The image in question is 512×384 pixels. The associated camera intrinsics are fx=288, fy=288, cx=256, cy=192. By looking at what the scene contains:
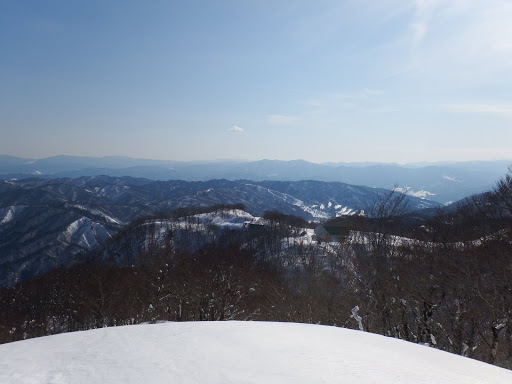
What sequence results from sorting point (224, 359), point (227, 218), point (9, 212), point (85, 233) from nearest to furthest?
point (224, 359)
point (227, 218)
point (85, 233)
point (9, 212)

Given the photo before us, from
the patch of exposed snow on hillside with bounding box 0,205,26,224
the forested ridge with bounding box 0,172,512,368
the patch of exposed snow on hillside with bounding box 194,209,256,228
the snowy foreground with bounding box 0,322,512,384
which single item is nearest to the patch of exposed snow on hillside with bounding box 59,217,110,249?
the patch of exposed snow on hillside with bounding box 0,205,26,224

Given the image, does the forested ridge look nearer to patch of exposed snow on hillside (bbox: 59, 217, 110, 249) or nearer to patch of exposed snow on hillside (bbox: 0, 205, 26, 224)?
patch of exposed snow on hillside (bbox: 59, 217, 110, 249)

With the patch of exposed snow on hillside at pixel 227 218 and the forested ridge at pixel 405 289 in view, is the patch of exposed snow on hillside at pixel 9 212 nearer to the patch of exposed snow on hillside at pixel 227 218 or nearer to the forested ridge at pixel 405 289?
the patch of exposed snow on hillside at pixel 227 218

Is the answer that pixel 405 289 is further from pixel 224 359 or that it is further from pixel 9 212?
pixel 9 212

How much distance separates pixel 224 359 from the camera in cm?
538

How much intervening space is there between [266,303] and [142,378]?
83.5 feet

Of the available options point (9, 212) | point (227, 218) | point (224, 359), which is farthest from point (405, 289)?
point (9, 212)

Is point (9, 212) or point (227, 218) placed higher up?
point (227, 218)

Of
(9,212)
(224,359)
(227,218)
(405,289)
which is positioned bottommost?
(9,212)

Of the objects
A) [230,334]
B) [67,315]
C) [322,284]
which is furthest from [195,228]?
[230,334]

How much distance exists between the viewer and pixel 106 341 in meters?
6.48

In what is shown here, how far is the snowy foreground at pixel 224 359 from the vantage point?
474 centimetres

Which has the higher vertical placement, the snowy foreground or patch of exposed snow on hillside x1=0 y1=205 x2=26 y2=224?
the snowy foreground

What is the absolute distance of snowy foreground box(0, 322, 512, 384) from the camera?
4742mm
